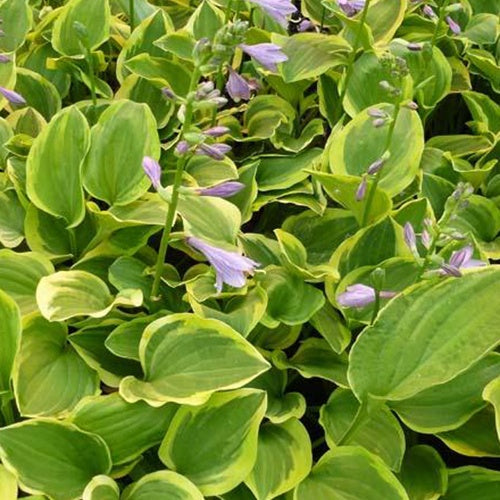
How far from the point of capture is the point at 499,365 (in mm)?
1444

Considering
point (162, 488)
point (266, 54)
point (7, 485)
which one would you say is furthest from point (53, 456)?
point (266, 54)

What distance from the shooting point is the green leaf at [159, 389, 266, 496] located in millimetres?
1323

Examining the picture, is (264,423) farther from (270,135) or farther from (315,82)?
(315,82)

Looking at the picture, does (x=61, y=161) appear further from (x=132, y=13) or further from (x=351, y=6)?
(x=351, y=6)

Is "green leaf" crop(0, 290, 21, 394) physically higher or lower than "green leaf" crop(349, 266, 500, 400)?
lower

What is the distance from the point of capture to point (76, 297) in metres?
1.50

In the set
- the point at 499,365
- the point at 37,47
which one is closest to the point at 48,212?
the point at 37,47

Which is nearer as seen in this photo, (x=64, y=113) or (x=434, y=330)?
(x=434, y=330)

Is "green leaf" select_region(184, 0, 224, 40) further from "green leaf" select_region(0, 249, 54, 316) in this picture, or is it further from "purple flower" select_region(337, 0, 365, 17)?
"green leaf" select_region(0, 249, 54, 316)

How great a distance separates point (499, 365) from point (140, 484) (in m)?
0.67

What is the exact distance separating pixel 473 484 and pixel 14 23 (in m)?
1.66

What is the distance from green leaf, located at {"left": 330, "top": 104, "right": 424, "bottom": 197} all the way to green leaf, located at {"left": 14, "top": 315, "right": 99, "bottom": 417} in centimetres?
72

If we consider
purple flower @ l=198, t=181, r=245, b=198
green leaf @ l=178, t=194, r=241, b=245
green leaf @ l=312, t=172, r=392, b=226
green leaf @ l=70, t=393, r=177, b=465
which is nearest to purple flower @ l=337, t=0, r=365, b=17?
green leaf @ l=312, t=172, r=392, b=226

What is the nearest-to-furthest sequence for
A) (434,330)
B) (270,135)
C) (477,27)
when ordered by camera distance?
1. (434,330)
2. (270,135)
3. (477,27)
